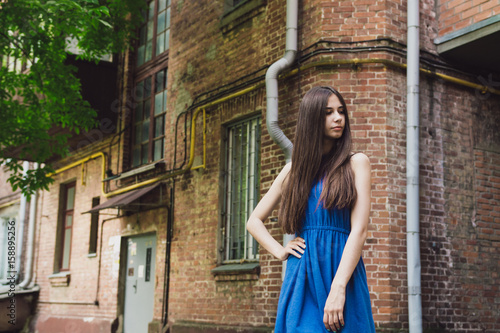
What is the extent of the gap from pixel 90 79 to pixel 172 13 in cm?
239

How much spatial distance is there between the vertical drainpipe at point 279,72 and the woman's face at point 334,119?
196 inches

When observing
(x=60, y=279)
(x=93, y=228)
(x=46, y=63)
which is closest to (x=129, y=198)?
(x=46, y=63)

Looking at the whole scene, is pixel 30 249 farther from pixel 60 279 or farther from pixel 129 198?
pixel 129 198

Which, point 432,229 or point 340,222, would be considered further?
point 432,229

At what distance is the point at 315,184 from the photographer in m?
2.63

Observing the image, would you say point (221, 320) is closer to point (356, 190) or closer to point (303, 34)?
point (303, 34)

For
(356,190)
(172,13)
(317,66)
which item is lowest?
(356,190)

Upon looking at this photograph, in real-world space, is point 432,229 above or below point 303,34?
below

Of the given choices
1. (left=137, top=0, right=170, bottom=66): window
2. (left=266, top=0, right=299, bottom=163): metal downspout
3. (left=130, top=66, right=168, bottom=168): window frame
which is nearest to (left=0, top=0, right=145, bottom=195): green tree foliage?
(left=137, top=0, right=170, bottom=66): window

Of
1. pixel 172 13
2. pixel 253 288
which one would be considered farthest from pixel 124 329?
pixel 172 13

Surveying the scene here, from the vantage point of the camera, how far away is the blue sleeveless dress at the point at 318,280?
2.41m

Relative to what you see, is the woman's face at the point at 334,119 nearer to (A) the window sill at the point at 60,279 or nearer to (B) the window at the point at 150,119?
(B) the window at the point at 150,119

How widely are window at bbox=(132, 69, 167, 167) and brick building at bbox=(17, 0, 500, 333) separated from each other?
0.13 feet

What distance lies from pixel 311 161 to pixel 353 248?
0.41 metres
